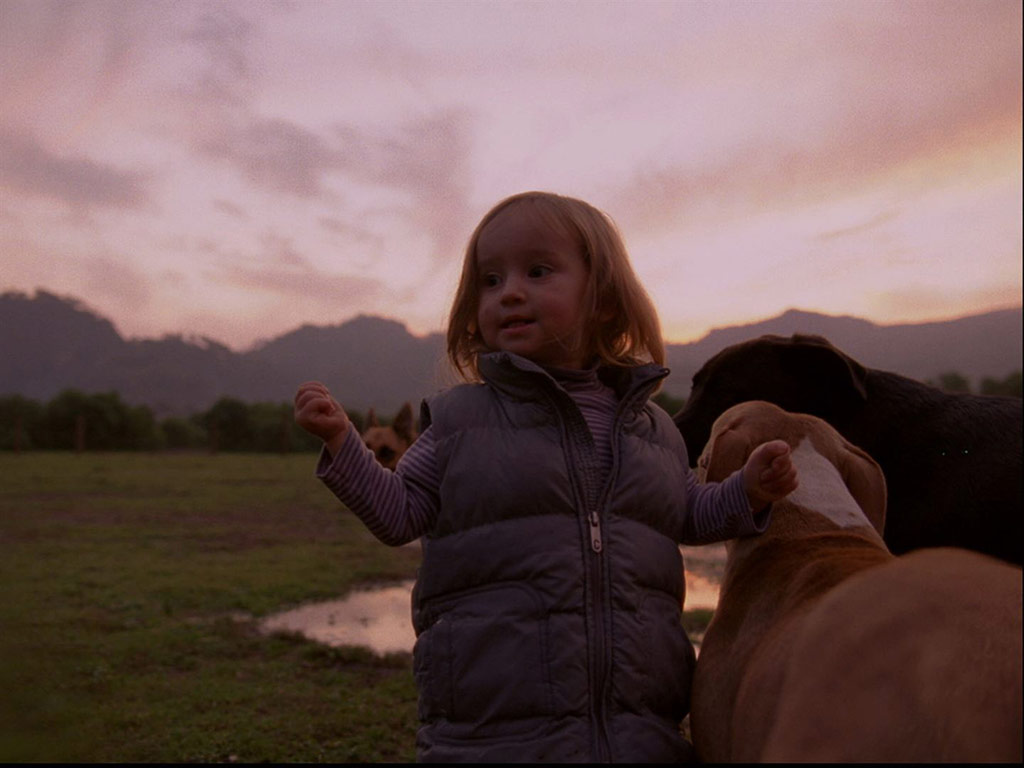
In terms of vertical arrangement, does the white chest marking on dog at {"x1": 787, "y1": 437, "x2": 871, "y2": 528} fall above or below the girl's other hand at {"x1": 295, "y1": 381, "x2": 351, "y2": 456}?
below

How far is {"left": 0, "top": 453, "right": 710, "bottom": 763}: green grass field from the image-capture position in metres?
1.53

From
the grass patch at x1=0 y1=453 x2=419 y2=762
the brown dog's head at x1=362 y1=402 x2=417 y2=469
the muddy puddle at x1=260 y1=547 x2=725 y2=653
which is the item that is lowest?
the muddy puddle at x1=260 y1=547 x2=725 y2=653

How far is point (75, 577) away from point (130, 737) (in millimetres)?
7488

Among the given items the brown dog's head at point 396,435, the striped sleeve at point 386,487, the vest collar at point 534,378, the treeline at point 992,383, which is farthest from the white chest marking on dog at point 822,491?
the treeline at point 992,383

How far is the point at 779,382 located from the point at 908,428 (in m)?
0.92

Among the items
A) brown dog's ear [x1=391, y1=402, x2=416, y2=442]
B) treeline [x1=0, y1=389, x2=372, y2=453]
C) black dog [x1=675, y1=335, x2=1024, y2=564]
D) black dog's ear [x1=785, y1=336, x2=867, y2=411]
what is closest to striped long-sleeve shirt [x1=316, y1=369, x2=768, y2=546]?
black dog [x1=675, y1=335, x2=1024, y2=564]

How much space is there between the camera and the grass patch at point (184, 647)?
4.99 ft

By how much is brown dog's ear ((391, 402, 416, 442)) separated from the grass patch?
2.21m

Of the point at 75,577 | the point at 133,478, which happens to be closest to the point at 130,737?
the point at 75,577

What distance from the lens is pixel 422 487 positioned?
2.68 m

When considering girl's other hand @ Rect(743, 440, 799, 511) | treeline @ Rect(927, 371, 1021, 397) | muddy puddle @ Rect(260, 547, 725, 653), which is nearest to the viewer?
girl's other hand @ Rect(743, 440, 799, 511)

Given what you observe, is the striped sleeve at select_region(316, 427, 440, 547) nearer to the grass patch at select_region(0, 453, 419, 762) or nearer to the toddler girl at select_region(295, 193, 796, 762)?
the toddler girl at select_region(295, 193, 796, 762)

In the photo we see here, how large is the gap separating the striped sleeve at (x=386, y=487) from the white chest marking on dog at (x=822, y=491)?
125 centimetres

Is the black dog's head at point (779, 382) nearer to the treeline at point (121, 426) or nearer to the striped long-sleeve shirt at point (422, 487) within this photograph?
the striped long-sleeve shirt at point (422, 487)
